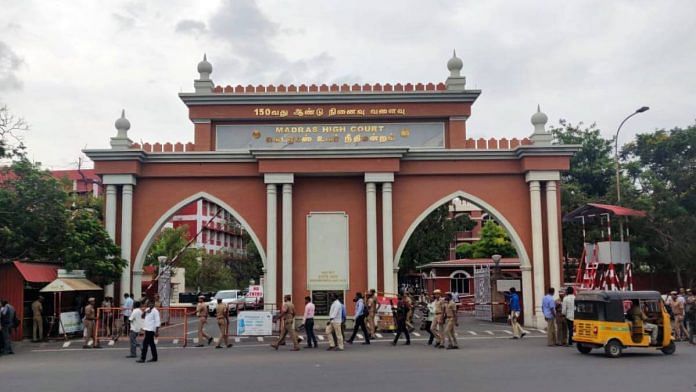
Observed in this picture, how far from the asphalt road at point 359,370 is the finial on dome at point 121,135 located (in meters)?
6.85

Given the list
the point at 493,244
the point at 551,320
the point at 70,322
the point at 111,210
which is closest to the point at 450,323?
the point at 551,320

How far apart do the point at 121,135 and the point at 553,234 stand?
527 inches

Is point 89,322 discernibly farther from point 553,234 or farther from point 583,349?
point 553,234

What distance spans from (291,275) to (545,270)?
7582 mm

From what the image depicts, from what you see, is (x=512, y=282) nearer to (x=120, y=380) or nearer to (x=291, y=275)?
(x=291, y=275)

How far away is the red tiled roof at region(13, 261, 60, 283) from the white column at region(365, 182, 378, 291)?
880 centimetres

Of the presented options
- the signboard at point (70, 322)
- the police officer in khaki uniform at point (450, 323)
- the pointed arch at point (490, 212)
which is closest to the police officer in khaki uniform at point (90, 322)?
the signboard at point (70, 322)

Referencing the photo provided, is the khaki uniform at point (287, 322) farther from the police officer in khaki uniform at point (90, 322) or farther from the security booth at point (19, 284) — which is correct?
the security booth at point (19, 284)

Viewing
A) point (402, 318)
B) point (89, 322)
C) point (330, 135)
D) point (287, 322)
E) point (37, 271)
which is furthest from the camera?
point (330, 135)

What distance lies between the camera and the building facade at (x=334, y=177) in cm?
2017

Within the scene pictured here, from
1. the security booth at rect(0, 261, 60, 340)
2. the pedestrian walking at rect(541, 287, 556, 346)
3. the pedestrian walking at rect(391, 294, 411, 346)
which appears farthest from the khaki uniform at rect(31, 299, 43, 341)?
the pedestrian walking at rect(541, 287, 556, 346)

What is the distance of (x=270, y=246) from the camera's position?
19.9 m

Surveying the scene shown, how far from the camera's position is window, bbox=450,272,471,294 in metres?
41.3

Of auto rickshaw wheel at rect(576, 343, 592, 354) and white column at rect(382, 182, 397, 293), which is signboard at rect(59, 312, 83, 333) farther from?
auto rickshaw wheel at rect(576, 343, 592, 354)
